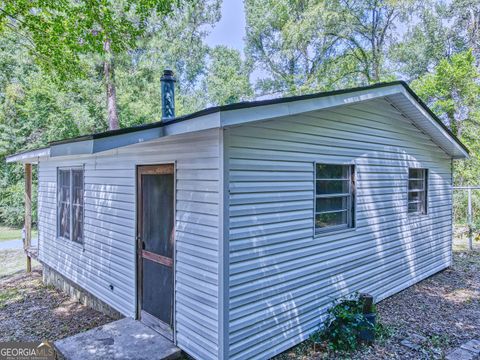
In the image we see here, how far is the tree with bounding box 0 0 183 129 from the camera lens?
6.52m

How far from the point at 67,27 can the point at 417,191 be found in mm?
7886

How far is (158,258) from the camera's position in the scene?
163 inches

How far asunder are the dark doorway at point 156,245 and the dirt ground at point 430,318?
154cm

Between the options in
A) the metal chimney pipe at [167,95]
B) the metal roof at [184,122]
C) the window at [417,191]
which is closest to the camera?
the metal roof at [184,122]

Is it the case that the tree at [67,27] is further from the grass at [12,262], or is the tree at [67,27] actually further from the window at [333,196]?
the grass at [12,262]

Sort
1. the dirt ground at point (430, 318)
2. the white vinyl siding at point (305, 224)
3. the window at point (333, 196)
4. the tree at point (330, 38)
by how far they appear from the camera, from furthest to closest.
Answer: the tree at point (330, 38)
the window at point (333, 196)
the dirt ground at point (430, 318)
the white vinyl siding at point (305, 224)

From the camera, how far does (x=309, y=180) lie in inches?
164

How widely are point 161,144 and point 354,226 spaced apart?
3.03 m

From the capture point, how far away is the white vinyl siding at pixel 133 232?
132 inches

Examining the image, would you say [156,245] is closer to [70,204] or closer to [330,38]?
[70,204]

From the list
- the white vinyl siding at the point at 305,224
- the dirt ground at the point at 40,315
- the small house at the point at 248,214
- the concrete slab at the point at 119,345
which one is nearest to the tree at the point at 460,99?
the small house at the point at 248,214

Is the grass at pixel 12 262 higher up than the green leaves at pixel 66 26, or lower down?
lower down

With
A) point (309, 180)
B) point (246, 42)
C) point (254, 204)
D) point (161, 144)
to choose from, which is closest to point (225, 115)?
point (254, 204)

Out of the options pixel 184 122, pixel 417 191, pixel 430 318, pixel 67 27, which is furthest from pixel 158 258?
pixel 67 27
